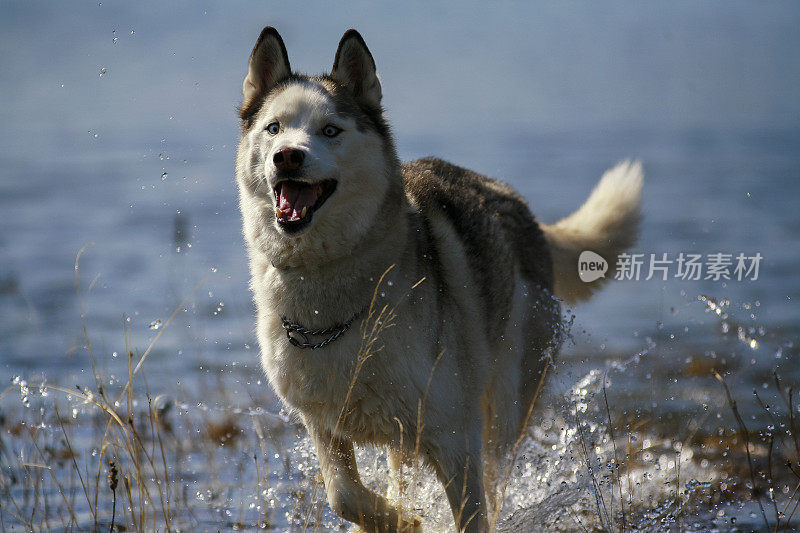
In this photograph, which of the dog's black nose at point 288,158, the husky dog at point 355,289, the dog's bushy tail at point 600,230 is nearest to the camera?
the dog's black nose at point 288,158

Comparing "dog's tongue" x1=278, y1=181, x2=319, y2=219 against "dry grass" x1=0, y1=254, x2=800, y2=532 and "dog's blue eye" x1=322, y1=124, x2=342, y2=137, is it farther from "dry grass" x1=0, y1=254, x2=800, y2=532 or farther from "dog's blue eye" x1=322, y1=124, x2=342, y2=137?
"dry grass" x1=0, y1=254, x2=800, y2=532

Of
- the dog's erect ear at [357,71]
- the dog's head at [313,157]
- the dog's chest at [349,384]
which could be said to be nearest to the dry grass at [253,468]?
the dog's chest at [349,384]

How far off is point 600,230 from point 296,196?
2310mm

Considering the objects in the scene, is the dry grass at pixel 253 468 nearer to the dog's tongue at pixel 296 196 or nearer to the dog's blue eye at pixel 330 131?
the dog's tongue at pixel 296 196

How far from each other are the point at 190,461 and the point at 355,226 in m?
2.30

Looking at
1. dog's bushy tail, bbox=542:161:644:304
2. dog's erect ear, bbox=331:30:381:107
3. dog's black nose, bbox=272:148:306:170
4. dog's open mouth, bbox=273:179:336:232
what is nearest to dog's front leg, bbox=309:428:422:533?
dog's open mouth, bbox=273:179:336:232

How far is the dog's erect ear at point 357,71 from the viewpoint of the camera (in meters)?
3.41

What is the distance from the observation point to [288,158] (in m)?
2.96

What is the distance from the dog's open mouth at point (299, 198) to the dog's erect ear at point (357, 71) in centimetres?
53

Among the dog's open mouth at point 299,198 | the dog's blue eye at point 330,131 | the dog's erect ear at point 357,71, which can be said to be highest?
the dog's erect ear at point 357,71

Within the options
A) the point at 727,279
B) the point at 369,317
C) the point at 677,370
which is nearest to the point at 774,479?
the point at 677,370

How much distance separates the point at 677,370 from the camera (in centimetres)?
670

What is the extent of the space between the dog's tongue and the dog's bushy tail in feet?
6.28

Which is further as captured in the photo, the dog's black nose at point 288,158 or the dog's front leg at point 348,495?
the dog's front leg at point 348,495
